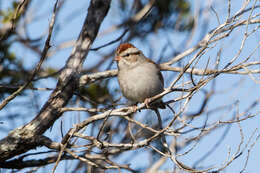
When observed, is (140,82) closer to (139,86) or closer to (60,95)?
(139,86)

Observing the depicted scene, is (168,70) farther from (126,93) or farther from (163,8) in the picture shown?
(163,8)

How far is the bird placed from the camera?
5176mm

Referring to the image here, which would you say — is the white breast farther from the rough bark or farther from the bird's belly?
the rough bark

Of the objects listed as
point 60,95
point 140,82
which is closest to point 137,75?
point 140,82

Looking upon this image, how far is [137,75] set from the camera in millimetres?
5250

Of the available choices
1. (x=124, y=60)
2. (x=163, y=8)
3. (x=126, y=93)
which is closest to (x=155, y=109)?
(x=126, y=93)

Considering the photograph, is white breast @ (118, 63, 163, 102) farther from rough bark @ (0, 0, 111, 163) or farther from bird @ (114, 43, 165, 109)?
rough bark @ (0, 0, 111, 163)

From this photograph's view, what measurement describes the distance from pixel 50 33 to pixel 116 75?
190 centimetres

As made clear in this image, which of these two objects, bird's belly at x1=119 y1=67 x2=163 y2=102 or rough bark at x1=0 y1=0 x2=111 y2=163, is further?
bird's belly at x1=119 y1=67 x2=163 y2=102

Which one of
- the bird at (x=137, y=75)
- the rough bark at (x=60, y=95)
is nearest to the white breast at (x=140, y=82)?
the bird at (x=137, y=75)

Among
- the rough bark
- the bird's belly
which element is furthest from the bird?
the rough bark

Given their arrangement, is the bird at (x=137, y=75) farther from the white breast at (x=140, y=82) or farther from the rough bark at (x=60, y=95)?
the rough bark at (x=60, y=95)

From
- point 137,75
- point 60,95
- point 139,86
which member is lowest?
point 60,95

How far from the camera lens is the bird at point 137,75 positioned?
518 centimetres
